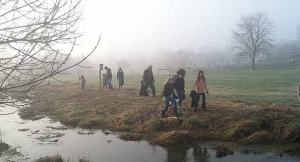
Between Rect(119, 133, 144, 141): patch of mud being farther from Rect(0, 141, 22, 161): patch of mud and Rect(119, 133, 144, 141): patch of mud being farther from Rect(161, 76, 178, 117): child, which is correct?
Rect(0, 141, 22, 161): patch of mud

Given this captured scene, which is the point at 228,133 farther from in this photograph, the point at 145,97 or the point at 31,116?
the point at 31,116

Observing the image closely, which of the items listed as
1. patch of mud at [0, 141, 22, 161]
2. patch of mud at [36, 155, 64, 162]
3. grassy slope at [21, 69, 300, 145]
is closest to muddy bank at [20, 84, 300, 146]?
grassy slope at [21, 69, 300, 145]

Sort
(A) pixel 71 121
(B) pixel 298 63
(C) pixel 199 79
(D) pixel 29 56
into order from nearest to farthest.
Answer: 1. (D) pixel 29 56
2. (C) pixel 199 79
3. (A) pixel 71 121
4. (B) pixel 298 63

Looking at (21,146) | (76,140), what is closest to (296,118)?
(76,140)

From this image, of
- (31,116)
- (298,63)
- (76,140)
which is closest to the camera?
(76,140)

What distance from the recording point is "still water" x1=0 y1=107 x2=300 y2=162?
11680 mm

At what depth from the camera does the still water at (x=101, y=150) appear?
1168 cm

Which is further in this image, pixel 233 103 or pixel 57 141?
pixel 233 103

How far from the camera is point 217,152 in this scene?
477 inches

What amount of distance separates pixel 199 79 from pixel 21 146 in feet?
26.1

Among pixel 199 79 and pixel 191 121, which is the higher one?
pixel 199 79

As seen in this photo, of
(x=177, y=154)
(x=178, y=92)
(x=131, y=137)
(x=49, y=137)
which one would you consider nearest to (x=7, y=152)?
(x=49, y=137)

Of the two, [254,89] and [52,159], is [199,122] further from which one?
[254,89]

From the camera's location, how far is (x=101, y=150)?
13.3 metres
